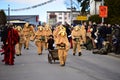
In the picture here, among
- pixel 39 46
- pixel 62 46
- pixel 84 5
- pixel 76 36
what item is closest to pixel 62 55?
pixel 62 46

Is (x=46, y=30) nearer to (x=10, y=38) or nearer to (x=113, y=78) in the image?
(x=10, y=38)

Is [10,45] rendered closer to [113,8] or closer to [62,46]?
[62,46]

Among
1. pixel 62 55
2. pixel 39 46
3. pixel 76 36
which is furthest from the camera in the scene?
pixel 39 46

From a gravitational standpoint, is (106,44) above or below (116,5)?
below

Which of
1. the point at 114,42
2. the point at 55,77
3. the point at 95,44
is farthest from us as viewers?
the point at 95,44

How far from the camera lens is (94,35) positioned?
36.8m

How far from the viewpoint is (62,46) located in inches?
902

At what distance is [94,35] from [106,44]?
499 centimetres

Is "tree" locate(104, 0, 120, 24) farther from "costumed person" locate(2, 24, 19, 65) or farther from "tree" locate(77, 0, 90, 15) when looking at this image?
"tree" locate(77, 0, 90, 15)

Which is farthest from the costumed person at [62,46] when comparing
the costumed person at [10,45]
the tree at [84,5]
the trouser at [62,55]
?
the tree at [84,5]

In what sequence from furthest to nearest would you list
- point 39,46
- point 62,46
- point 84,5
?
1. point 84,5
2. point 39,46
3. point 62,46

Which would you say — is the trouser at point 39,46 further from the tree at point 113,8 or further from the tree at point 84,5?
the tree at point 84,5

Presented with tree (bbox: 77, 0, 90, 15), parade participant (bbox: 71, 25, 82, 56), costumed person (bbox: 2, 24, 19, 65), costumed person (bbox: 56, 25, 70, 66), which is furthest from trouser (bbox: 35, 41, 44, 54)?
tree (bbox: 77, 0, 90, 15)

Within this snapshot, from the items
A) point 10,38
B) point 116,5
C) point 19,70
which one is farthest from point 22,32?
point 116,5
